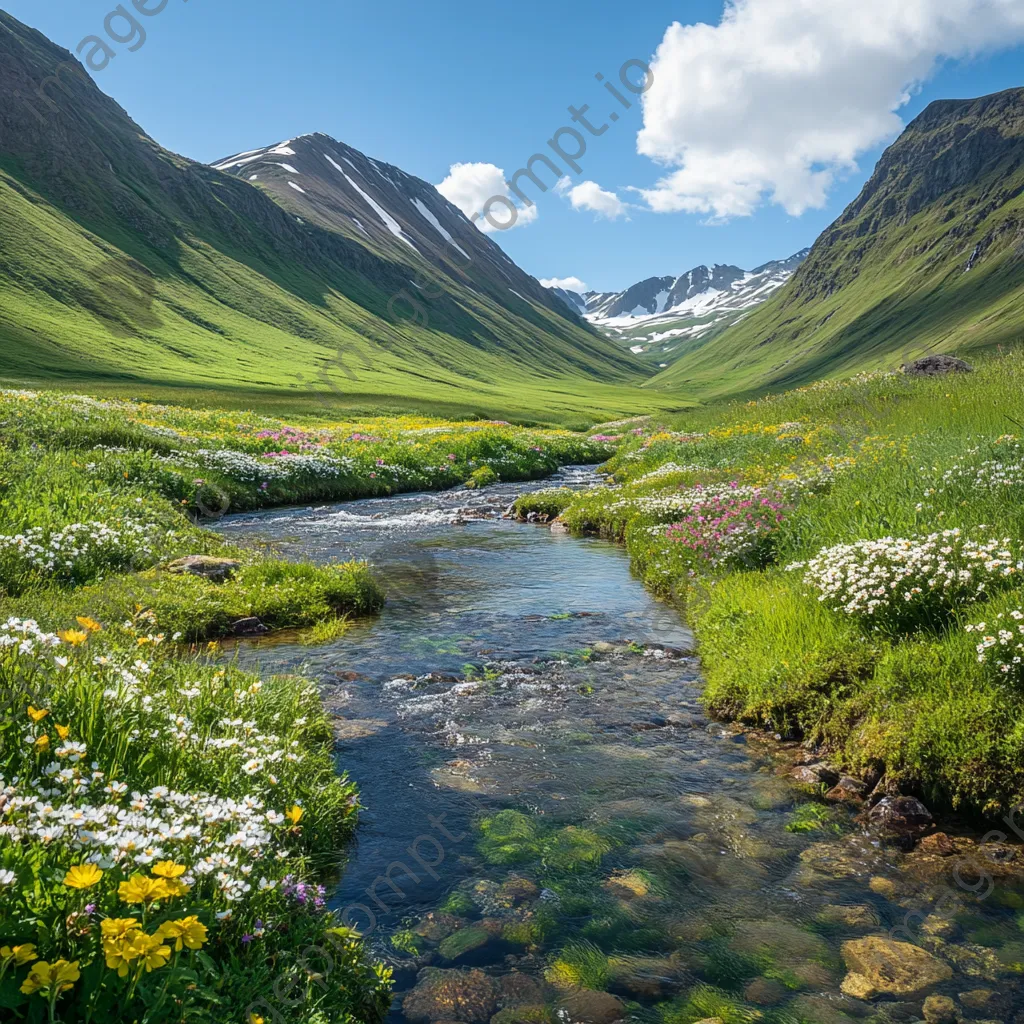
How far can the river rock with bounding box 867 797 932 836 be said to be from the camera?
6.11 meters

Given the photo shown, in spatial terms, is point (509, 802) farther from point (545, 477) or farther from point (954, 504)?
point (545, 477)

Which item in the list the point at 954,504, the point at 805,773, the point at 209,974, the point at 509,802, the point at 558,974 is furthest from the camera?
the point at 954,504

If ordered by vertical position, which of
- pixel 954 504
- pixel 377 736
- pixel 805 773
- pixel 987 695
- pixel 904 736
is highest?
pixel 954 504

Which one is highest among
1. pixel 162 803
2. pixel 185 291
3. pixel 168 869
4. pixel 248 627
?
pixel 185 291

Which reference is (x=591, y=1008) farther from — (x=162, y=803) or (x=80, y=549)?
(x=80, y=549)

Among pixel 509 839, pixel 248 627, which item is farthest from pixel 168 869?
pixel 248 627

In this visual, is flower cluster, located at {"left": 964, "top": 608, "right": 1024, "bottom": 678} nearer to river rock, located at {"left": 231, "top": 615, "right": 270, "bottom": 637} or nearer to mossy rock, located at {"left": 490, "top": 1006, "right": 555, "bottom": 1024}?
mossy rock, located at {"left": 490, "top": 1006, "right": 555, "bottom": 1024}

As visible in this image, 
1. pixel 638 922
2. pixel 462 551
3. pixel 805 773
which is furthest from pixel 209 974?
pixel 462 551

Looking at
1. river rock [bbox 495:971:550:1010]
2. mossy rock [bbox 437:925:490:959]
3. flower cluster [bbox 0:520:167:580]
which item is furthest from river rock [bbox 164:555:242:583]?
river rock [bbox 495:971:550:1010]

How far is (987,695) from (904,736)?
795 millimetres

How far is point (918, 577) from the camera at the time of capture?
7766 mm

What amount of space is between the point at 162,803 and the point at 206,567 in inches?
384

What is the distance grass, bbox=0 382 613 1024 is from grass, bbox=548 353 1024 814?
10.6 ft

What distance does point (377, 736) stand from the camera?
7.91 metres
